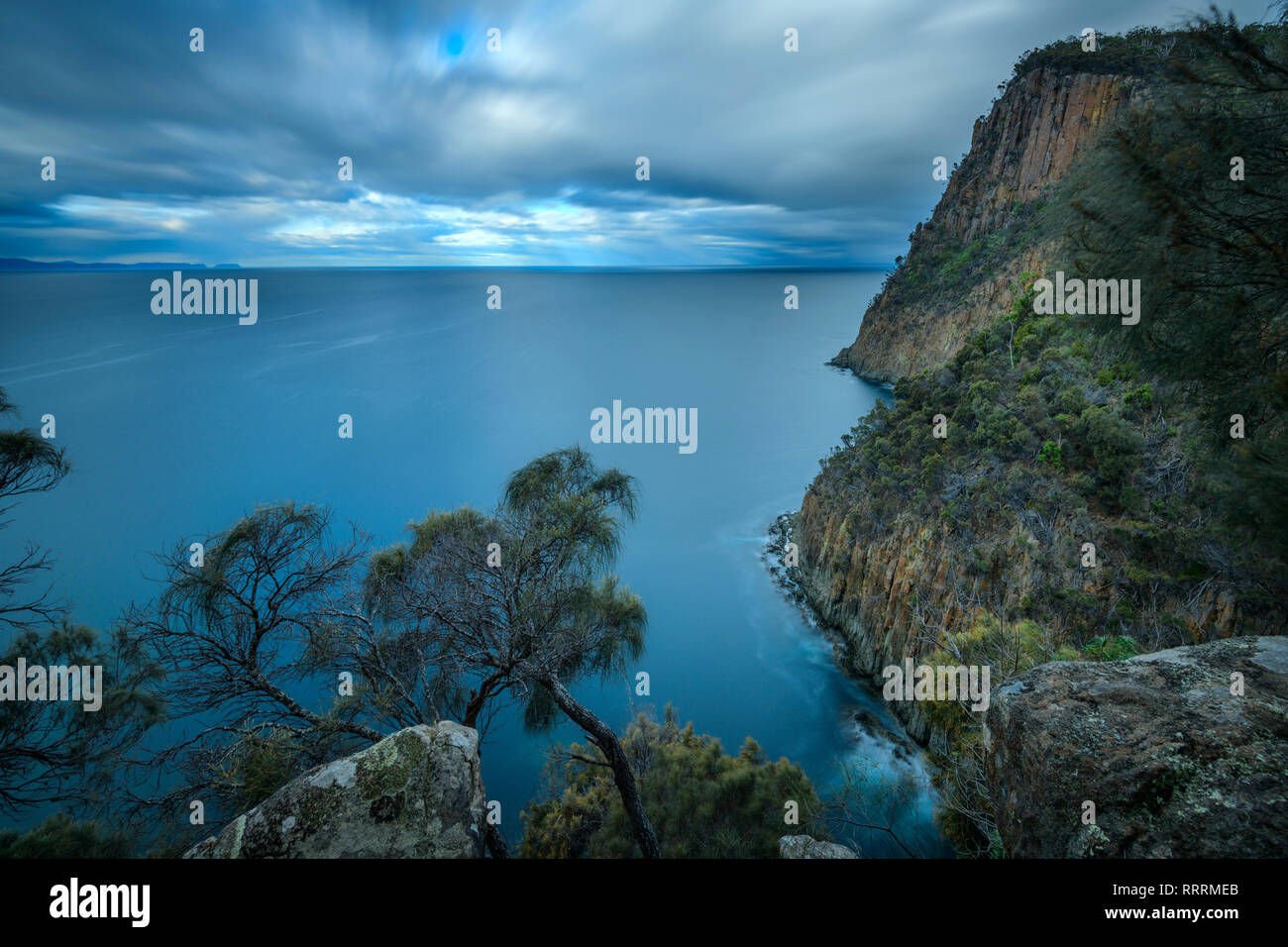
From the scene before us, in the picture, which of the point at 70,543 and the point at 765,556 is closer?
the point at 70,543

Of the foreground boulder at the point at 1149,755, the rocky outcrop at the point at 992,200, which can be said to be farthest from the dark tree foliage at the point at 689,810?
the rocky outcrop at the point at 992,200

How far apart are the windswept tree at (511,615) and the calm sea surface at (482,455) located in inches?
191

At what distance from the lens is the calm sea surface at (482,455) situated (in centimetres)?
1471

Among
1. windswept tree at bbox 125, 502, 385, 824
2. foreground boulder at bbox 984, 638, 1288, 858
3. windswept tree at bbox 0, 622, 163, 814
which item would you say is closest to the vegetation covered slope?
foreground boulder at bbox 984, 638, 1288, 858

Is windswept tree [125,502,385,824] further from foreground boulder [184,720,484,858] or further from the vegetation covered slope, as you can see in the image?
the vegetation covered slope

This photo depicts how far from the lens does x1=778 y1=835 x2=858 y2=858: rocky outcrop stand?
16.6 ft

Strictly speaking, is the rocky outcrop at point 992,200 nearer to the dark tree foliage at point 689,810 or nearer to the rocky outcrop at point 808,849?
the dark tree foliage at point 689,810

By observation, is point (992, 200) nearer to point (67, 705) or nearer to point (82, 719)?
point (82, 719)

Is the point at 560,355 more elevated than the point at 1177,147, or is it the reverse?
the point at 560,355
